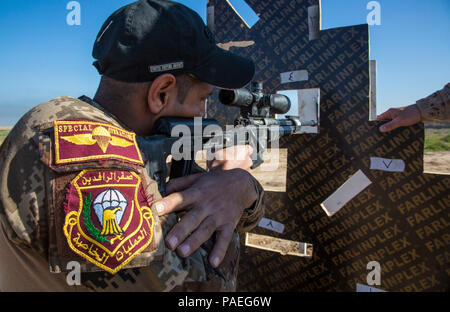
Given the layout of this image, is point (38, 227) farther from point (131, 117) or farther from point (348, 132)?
point (348, 132)

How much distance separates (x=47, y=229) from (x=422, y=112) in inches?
93.7

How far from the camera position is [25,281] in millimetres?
971

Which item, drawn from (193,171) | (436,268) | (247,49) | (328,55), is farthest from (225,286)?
(247,49)

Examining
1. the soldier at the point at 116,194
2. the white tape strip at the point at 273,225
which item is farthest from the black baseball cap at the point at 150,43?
the white tape strip at the point at 273,225

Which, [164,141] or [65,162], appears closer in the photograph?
[65,162]

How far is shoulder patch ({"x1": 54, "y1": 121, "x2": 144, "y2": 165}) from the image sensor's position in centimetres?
86

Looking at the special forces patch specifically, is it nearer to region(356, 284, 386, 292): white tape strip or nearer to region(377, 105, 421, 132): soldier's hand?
region(377, 105, 421, 132): soldier's hand

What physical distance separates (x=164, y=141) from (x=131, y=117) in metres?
0.22

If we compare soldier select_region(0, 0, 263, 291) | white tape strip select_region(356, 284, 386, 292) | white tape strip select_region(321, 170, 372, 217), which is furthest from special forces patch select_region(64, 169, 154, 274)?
white tape strip select_region(356, 284, 386, 292)

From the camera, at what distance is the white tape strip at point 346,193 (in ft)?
7.93

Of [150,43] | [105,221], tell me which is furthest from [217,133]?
[105,221]

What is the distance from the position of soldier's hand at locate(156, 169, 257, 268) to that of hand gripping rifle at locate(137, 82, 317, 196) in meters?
0.11

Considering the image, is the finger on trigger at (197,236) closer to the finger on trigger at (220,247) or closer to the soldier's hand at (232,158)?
the finger on trigger at (220,247)

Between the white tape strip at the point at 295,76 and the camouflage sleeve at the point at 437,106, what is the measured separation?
36.9 inches
